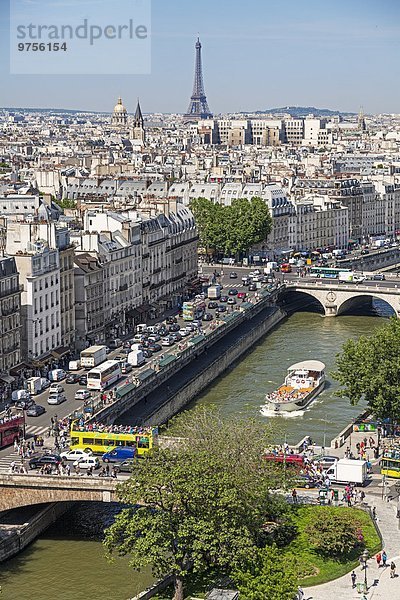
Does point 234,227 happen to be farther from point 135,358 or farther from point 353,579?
point 353,579

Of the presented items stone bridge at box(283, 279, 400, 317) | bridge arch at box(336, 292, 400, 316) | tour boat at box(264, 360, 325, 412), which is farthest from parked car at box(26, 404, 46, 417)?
bridge arch at box(336, 292, 400, 316)

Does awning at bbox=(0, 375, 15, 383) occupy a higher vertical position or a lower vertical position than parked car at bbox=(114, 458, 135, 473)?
higher

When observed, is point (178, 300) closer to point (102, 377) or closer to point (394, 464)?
point (102, 377)

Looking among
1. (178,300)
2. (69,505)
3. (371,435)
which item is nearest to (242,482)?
(69,505)

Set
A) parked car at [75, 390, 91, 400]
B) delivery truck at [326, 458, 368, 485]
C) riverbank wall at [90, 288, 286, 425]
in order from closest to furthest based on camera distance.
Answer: delivery truck at [326, 458, 368, 485]
riverbank wall at [90, 288, 286, 425]
parked car at [75, 390, 91, 400]

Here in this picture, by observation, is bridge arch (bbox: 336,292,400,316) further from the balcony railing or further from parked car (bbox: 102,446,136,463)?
parked car (bbox: 102,446,136,463)

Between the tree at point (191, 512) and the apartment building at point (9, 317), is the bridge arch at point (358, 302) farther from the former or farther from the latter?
the tree at point (191, 512)

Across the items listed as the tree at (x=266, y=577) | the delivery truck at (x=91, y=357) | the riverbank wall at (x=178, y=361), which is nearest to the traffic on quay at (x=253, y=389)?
the delivery truck at (x=91, y=357)
